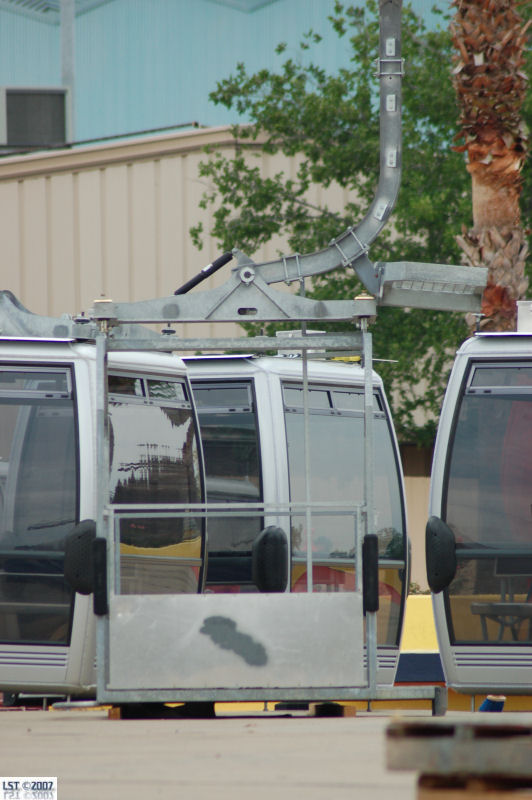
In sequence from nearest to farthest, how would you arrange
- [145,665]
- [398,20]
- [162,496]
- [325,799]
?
1. [325,799]
2. [145,665]
3. [398,20]
4. [162,496]

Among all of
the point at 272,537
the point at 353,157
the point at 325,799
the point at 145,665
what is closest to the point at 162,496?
the point at 272,537

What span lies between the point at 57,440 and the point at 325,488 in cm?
236

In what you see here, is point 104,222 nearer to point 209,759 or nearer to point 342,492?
point 342,492

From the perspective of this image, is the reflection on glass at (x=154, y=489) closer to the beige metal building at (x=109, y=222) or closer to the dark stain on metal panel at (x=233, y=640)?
the dark stain on metal panel at (x=233, y=640)

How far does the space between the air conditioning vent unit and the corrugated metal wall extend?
9.94 feet

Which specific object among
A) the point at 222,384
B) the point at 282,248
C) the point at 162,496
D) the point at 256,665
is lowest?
the point at 256,665

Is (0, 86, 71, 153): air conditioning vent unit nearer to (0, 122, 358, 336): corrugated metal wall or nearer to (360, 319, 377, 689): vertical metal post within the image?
(0, 122, 358, 336): corrugated metal wall

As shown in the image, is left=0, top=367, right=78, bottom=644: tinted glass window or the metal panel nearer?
the metal panel

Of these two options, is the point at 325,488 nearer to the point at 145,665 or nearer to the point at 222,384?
the point at 222,384

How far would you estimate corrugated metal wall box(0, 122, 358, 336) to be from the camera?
19.6m

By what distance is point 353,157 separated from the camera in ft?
51.6

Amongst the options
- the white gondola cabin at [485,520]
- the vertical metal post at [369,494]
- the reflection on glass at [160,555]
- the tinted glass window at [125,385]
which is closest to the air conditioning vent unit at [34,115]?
the tinted glass window at [125,385]

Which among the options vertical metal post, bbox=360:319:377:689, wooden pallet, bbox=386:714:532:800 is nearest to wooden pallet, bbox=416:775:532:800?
wooden pallet, bbox=386:714:532:800

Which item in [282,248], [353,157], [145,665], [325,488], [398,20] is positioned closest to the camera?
[145,665]
